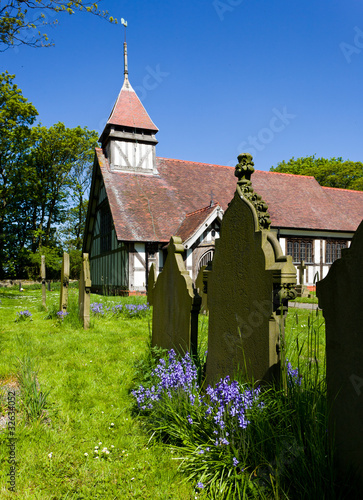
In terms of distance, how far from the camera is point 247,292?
3.42m

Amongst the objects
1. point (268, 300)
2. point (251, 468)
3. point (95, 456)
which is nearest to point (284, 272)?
point (268, 300)

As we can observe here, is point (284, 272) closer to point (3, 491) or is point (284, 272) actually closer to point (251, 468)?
point (251, 468)

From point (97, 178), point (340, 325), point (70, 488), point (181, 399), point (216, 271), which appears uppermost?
point (97, 178)

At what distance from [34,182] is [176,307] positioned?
33091 mm

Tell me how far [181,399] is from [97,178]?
20497 millimetres

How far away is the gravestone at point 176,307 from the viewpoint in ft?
14.0

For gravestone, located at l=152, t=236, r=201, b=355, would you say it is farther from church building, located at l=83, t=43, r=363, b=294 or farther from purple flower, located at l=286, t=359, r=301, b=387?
church building, located at l=83, t=43, r=363, b=294

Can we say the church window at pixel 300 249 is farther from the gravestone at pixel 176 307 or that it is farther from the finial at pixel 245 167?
the finial at pixel 245 167

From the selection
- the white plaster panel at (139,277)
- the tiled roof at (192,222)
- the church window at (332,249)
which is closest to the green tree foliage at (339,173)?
the church window at (332,249)

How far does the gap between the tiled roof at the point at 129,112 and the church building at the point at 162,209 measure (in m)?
0.06

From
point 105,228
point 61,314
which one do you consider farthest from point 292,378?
point 105,228

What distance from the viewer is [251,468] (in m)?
2.71

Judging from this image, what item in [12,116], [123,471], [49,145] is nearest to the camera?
[123,471]

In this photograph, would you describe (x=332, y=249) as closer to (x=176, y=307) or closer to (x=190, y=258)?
(x=190, y=258)
